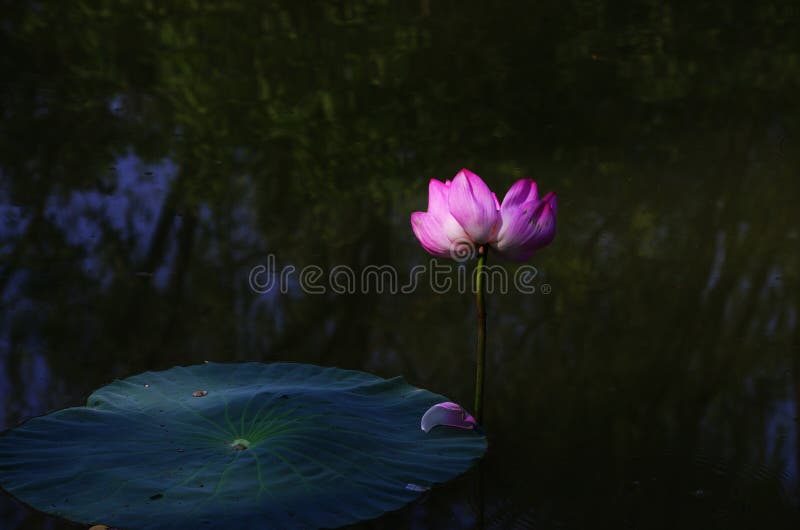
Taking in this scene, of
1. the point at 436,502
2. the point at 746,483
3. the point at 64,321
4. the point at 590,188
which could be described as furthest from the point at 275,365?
the point at 590,188

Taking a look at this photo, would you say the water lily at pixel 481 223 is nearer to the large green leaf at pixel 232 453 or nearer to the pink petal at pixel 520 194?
the pink petal at pixel 520 194

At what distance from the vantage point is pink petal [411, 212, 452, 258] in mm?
1574

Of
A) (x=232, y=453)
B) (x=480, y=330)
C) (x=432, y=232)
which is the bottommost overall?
(x=232, y=453)

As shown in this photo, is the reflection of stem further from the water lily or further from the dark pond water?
the dark pond water

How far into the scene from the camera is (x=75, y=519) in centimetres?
126

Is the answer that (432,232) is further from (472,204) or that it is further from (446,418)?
(446,418)

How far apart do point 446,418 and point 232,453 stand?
36 cm

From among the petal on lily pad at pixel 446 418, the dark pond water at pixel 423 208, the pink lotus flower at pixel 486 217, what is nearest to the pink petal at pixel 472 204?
the pink lotus flower at pixel 486 217

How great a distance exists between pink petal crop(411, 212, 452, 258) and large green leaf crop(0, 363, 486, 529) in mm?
262

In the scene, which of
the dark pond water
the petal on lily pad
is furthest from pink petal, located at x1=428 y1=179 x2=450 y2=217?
the dark pond water

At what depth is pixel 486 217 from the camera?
4.98 feet

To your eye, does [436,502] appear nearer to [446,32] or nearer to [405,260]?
[405,260]

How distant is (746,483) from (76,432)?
1.07m

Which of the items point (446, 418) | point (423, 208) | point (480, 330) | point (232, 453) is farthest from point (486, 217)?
point (423, 208)
